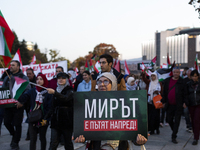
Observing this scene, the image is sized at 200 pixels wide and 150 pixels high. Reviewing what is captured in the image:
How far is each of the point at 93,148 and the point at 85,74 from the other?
15.1 ft

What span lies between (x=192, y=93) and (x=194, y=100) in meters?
0.21

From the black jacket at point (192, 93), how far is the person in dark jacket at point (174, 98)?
136 millimetres

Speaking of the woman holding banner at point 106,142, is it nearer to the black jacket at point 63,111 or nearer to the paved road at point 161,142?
the black jacket at point 63,111

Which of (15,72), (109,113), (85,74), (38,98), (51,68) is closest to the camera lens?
(109,113)

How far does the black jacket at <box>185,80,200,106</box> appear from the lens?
6926 millimetres

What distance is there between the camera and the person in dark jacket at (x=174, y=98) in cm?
706

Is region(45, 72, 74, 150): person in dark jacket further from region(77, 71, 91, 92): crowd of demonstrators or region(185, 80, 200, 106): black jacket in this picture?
region(185, 80, 200, 106): black jacket

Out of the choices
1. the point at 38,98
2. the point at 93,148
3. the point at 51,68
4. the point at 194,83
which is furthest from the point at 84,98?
the point at 51,68

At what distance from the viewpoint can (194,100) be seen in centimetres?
693

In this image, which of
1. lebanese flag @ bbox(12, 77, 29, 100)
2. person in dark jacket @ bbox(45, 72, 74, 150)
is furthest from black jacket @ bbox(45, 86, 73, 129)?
lebanese flag @ bbox(12, 77, 29, 100)

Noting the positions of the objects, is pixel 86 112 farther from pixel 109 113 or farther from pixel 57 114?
pixel 57 114

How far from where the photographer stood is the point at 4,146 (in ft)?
21.5

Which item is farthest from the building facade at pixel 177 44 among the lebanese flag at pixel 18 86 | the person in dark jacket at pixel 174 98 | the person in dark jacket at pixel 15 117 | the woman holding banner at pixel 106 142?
the woman holding banner at pixel 106 142

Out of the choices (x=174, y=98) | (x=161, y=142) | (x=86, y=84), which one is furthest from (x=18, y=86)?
(x=174, y=98)
